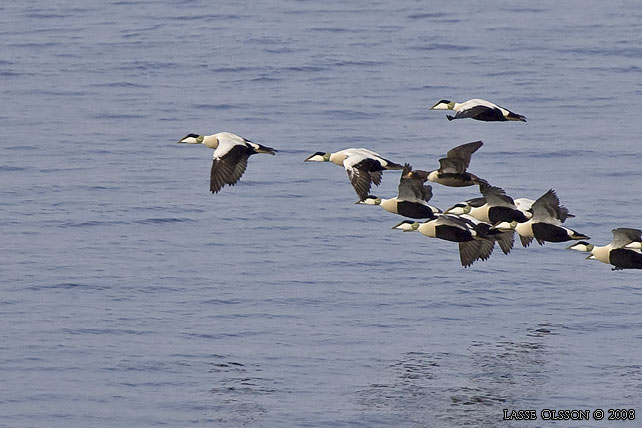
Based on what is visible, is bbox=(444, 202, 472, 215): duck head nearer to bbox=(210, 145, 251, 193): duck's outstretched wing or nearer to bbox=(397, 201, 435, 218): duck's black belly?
bbox=(397, 201, 435, 218): duck's black belly

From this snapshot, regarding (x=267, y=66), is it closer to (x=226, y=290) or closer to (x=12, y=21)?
(x=12, y=21)

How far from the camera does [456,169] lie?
94.5 feet

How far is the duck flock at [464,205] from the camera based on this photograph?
28.6m

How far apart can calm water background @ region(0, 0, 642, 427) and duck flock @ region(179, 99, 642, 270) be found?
369cm

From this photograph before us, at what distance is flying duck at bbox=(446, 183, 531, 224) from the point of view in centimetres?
2927

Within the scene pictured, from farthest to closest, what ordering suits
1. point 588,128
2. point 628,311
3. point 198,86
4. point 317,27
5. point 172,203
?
point 317,27
point 198,86
point 588,128
point 172,203
point 628,311

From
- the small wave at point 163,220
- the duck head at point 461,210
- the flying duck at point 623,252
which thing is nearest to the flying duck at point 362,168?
the duck head at point 461,210

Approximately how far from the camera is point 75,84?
63.0 metres

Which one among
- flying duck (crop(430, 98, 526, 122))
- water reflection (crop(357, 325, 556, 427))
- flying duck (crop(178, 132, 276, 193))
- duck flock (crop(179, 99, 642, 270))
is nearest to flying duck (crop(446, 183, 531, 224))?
duck flock (crop(179, 99, 642, 270))

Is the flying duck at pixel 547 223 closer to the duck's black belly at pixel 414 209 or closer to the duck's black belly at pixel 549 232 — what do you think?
the duck's black belly at pixel 549 232

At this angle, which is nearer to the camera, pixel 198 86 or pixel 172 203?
pixel 172 203

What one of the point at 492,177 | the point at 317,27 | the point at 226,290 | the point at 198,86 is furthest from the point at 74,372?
the point at 317,27

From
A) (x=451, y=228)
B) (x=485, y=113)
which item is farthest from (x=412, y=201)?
(x=485, y=113)

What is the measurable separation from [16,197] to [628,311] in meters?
18.5
